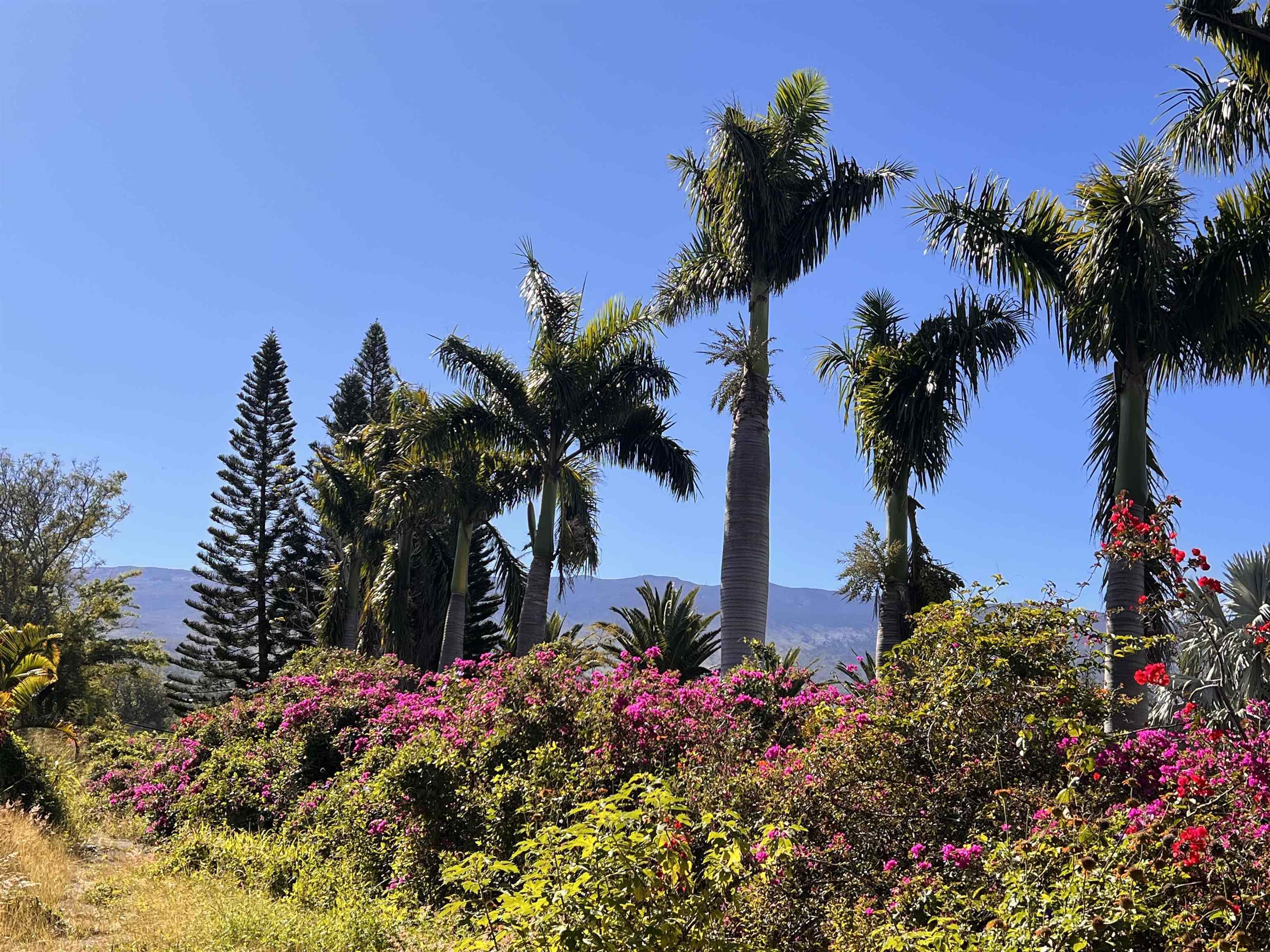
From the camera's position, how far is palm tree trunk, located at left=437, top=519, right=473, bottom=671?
704 inches

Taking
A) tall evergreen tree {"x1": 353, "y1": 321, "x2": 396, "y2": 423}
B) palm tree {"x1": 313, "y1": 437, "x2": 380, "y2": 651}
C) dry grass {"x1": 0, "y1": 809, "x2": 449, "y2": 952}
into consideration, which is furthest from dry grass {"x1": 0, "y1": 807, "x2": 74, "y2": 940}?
tall evergreen tree {"x1": 353, "y1": 321, "x2": 396, "y2": 423}

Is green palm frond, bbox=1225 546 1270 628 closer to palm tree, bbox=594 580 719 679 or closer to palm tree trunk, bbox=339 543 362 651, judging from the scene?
palm tree, bbox=594 580 719 679

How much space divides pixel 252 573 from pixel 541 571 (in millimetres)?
23448

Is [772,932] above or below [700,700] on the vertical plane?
below

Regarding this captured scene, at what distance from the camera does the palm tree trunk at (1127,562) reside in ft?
25.5

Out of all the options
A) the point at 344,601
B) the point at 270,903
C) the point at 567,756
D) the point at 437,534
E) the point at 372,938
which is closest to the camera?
the point at 372,938

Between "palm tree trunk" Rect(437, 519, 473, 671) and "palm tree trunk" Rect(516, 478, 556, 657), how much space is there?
3.28m

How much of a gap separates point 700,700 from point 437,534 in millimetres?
17191

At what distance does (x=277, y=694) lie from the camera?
1285 centimetres

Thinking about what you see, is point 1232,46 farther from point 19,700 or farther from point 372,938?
point 19,700

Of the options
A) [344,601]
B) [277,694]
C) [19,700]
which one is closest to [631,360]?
[277,694]

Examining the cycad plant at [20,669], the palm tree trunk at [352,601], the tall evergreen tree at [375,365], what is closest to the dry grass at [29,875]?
the cycad plant at [20,669]

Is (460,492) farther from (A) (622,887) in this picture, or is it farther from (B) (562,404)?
(A) (622,887)

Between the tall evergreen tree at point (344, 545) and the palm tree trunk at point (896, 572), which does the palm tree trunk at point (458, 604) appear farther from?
the palm tree trunk at point (896, 572)
